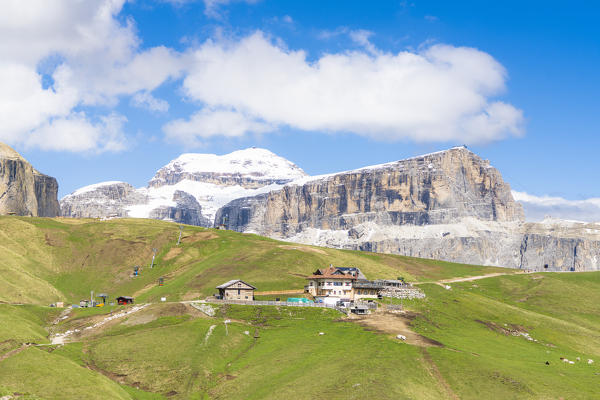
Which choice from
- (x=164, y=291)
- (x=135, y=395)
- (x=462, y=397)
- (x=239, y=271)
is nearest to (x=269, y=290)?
(x=239, y=271)

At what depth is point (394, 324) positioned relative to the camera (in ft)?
381

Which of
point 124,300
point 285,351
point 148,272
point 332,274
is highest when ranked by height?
point 332,274

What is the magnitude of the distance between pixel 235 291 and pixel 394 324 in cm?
4226

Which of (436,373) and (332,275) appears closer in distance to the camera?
(436,373)

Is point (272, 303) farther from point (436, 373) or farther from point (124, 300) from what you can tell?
point (436, 373)

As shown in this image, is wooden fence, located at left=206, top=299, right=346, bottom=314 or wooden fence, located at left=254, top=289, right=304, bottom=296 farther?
wooden fence, located at left=254, top=289, right=304, bottom=296

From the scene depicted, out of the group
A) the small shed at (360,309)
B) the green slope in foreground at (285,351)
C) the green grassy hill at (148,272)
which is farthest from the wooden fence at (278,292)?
the small shed at (360,309)

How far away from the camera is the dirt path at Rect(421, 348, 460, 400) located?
85.0 meters

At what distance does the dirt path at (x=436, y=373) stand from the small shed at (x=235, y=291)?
56054 millimetres

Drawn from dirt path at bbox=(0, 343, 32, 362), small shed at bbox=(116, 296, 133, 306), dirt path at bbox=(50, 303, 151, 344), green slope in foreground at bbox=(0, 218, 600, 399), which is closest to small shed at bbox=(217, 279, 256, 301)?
green slope in foreground at bbox=(0, 218, 600, 399)

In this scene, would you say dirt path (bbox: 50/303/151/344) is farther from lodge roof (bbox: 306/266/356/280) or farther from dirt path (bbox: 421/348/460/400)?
dirt path (bbox: 421/348/460/400)

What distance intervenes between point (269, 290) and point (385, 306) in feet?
110

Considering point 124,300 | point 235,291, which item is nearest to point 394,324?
point 235,291

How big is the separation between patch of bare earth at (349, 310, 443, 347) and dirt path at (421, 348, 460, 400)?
6.10m
